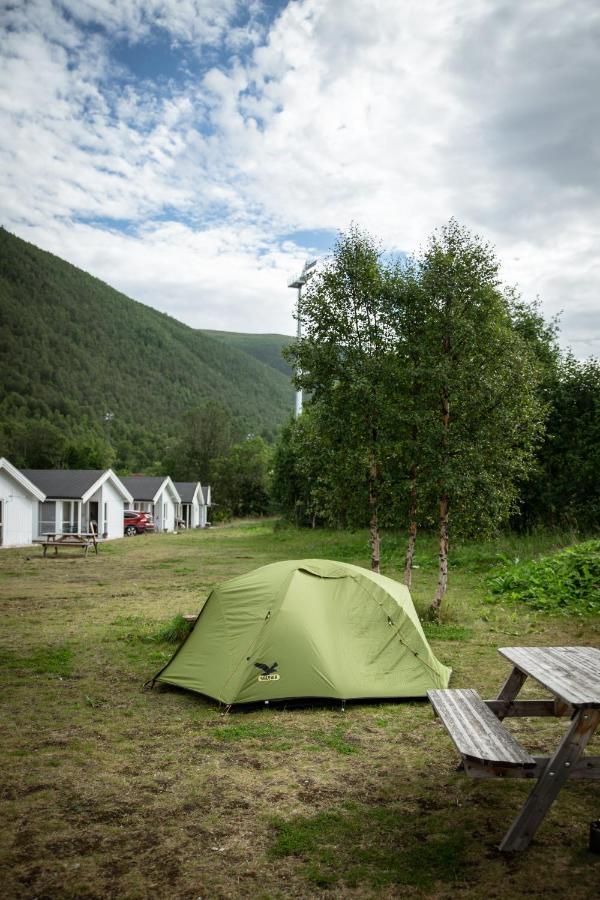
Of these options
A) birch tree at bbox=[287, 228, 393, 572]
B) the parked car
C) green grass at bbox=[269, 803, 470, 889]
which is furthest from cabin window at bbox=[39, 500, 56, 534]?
green grass at bbox=[269, 803, 470, 889]

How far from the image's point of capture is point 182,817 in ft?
16.6

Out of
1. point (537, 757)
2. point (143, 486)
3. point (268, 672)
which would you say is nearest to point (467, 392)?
point (268, 672)

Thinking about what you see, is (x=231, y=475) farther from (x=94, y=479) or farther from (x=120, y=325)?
(x=120, y=325)

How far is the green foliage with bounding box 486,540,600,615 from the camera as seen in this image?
13570 millimetres

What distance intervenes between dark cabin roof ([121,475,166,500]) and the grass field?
40155 mm

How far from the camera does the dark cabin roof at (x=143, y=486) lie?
50.2 m

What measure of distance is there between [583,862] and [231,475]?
64.5 metres

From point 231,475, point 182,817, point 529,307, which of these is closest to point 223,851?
point 182,817

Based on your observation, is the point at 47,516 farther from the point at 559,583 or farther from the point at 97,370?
the point at 97,370

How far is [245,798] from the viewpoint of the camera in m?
5.42

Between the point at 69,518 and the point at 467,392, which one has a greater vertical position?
the point at 467,392

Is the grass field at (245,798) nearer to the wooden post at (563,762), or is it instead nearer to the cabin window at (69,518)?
the wooden post at (563,762)

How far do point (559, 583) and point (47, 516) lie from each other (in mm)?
30468

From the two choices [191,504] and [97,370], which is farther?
[97,370]
